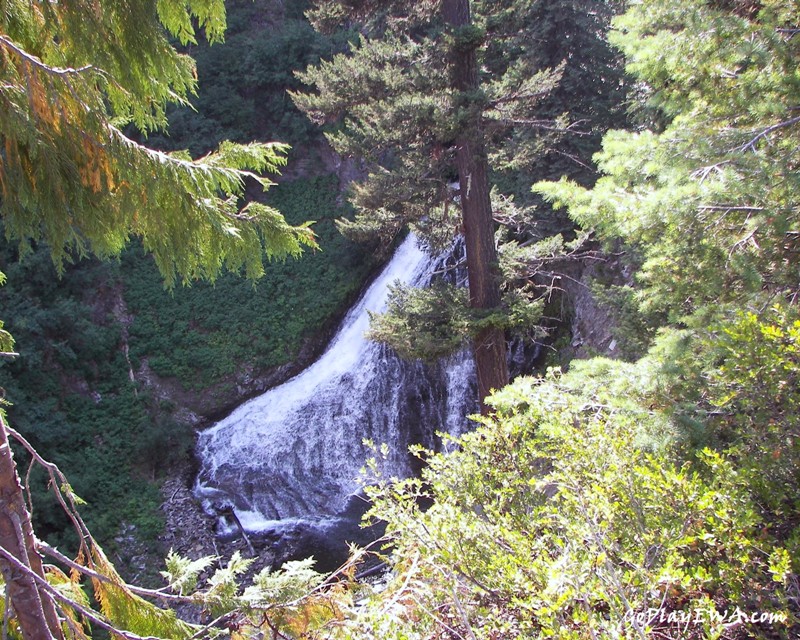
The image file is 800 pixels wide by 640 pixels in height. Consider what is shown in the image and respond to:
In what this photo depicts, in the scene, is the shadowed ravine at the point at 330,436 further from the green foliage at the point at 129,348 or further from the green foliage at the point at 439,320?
the green foliage at the point at 439,320

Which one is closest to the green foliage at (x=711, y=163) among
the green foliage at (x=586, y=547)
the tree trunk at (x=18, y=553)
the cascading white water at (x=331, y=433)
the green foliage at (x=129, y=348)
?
the green foliage at (x=586, y=547)

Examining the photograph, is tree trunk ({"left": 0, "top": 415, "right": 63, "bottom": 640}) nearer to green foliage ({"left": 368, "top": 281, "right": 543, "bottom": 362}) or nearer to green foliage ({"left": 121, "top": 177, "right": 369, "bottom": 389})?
green foliage ({"left": 368, "top": 281, "right": 543, "bottom": 362})

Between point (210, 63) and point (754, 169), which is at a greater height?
point (210, 63)

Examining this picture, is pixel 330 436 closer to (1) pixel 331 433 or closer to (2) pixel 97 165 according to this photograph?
(1) pixel 331 433

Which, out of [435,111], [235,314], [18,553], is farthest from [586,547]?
[235,314]

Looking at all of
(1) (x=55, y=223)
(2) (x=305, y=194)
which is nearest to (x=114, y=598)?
(1) (x=55, y=223)

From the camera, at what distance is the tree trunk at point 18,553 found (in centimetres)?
209

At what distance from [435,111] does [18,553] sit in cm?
537

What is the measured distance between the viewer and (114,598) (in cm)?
253

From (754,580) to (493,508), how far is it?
1097 millimetres

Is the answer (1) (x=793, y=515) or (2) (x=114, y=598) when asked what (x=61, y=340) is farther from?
(1) (x=793, y=515)

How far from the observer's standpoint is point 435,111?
6.05 m

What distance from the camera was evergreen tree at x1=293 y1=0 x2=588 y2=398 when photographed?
6247 mm

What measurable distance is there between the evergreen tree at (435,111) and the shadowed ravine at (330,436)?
343cm
